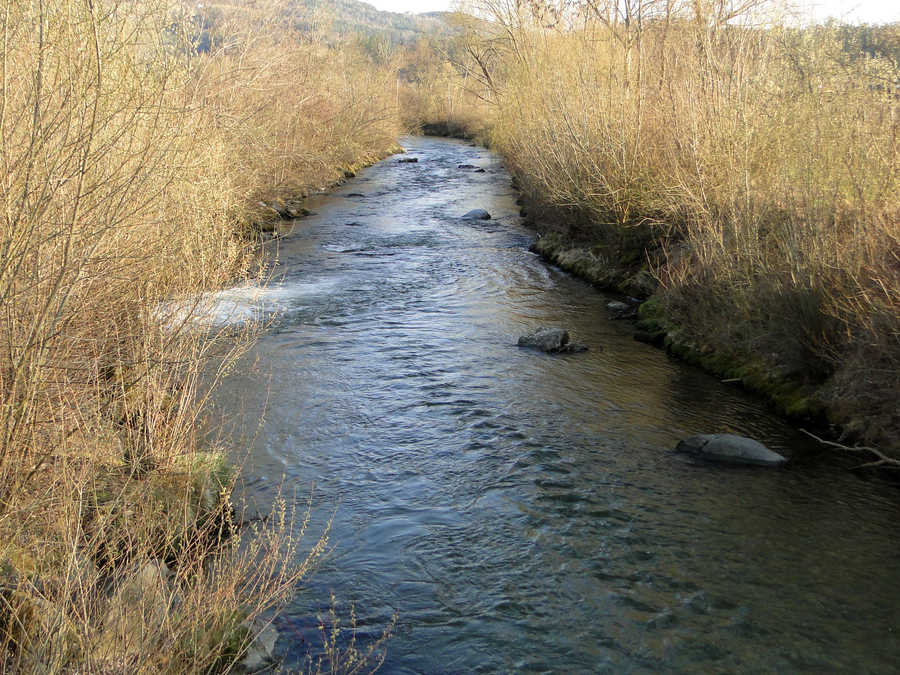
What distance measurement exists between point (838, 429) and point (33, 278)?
7959 mm

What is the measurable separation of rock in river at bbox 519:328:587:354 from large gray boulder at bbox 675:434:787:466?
3.22 metres

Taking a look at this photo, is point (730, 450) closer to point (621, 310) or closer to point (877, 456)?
point (877, 456)

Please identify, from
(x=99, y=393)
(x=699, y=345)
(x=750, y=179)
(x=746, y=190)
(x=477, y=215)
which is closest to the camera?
(x=99, y=393)

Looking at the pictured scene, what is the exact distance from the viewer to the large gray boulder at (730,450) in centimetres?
777

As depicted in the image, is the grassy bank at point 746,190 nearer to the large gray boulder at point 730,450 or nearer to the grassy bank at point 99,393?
the large gray boulder at point 730,450

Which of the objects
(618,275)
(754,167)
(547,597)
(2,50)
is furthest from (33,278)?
(618,275)

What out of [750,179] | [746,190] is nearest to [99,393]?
[746,190]

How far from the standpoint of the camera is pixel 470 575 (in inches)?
230

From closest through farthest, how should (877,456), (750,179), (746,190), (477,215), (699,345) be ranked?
(877,456) < (746,190) < (750,179) < (699,345) < (477,215)

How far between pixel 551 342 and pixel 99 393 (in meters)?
7.03

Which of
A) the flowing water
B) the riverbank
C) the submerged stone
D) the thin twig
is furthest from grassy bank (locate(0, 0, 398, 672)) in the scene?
the submerged stone

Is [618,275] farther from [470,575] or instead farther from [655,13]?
[470,575]

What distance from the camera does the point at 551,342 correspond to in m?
11.1

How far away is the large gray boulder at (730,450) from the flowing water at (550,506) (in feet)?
0.61
